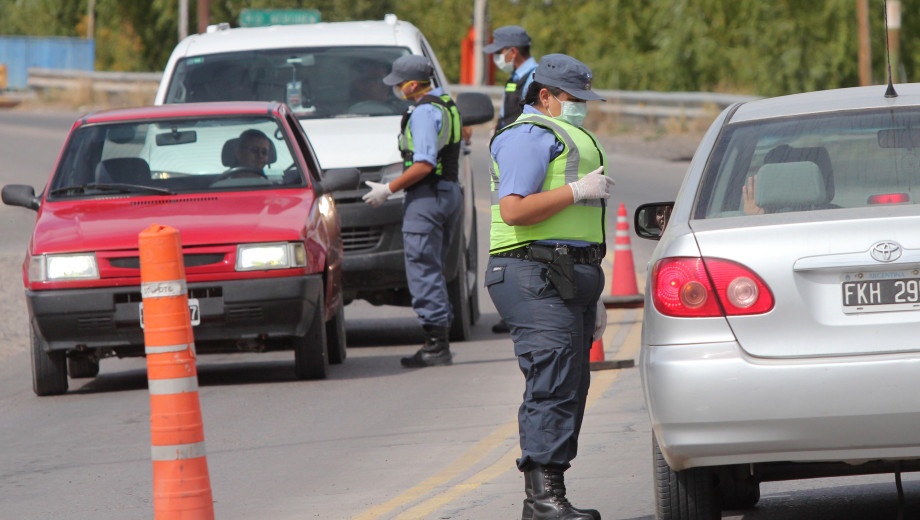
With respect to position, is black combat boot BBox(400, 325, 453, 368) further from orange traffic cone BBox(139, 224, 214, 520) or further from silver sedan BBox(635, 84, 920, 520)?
orange traffic cone BBox(139, 224, 214, 520)

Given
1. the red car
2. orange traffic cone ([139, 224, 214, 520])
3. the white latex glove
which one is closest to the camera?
orange traffic cone ([139, 224, 214, 520])

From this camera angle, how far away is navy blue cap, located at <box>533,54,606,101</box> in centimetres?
648

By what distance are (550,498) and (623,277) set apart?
8372mm

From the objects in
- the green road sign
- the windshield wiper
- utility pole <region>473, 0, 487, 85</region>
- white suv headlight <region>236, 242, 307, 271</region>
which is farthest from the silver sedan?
utility pole <region>473, 0, 487, 85</region>

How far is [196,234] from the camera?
412 inches

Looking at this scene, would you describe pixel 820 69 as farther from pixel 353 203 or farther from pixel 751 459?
pixel 751 459

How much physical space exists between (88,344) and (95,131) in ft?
6.24

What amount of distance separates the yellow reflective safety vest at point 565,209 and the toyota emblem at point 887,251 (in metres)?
1.37

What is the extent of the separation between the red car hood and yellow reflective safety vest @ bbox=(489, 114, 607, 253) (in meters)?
4.19

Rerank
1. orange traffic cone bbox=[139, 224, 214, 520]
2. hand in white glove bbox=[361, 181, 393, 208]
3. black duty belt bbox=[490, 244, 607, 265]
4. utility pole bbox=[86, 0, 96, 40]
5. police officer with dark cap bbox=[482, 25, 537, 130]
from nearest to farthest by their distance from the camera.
Answer: orange traffic cone bbox=[139, 224, 214, 520] → black duty belt bbox=[490, 244, 607, 265] → hand in white glove bbox=[361, 181, 393, 208] → police officer with dark cap bbox=[482, 25, 537, 130] → utility pole bbox=[86, 0, 96, 40]

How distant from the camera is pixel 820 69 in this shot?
4084cm

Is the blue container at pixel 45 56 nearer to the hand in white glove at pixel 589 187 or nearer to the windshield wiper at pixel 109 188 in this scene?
the windshield wiper at pixel 109 188

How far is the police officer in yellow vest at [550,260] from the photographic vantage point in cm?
639

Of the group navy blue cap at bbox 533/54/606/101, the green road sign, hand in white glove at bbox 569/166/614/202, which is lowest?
the green road sign
